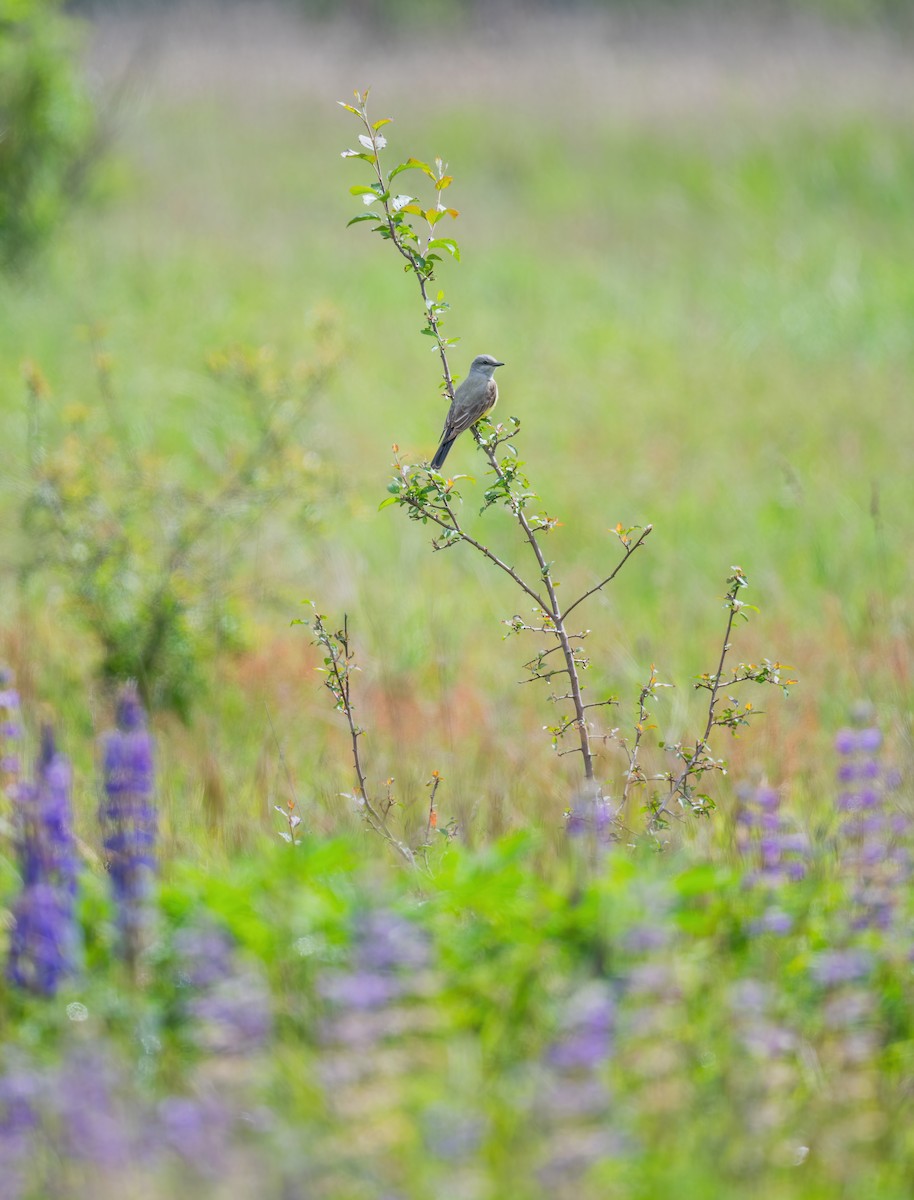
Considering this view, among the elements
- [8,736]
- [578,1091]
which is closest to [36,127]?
[8,736]

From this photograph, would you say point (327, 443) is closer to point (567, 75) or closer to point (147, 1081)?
point (147, 1081)

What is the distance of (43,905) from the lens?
82.7 inches

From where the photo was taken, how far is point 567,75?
2055 centimetres

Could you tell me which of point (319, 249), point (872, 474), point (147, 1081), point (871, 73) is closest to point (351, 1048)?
point (147, 1081)

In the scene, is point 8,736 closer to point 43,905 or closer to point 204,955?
point 43,905

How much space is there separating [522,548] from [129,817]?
18.0ft

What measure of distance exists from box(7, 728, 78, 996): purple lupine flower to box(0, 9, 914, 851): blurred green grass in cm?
85

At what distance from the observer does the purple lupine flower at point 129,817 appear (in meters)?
2.12

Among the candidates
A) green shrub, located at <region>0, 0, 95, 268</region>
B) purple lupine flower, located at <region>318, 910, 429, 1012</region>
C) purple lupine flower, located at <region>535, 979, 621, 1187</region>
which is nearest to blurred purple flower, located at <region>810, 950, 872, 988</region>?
purple lupine flower, located at <region>535, 979, 621, 1187</region>

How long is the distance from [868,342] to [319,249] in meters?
6.09

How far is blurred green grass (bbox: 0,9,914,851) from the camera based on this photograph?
4.92 meters

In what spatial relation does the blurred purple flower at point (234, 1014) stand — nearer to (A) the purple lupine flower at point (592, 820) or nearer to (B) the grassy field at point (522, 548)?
(B) the grassy field at point (522, 548)

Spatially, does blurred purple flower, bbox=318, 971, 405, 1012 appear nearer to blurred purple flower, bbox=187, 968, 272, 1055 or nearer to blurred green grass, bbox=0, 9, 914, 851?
blurred purple flower, bbox=187, 968, 272, 1055

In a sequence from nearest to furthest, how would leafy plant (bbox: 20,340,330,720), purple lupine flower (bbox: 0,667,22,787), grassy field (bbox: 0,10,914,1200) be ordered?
grassy field (bbox: 0,10,914,1200) → purple lupine flower (bbox: 0,667,22,787) → leafy plant (bbox: 20,340,330,720)
